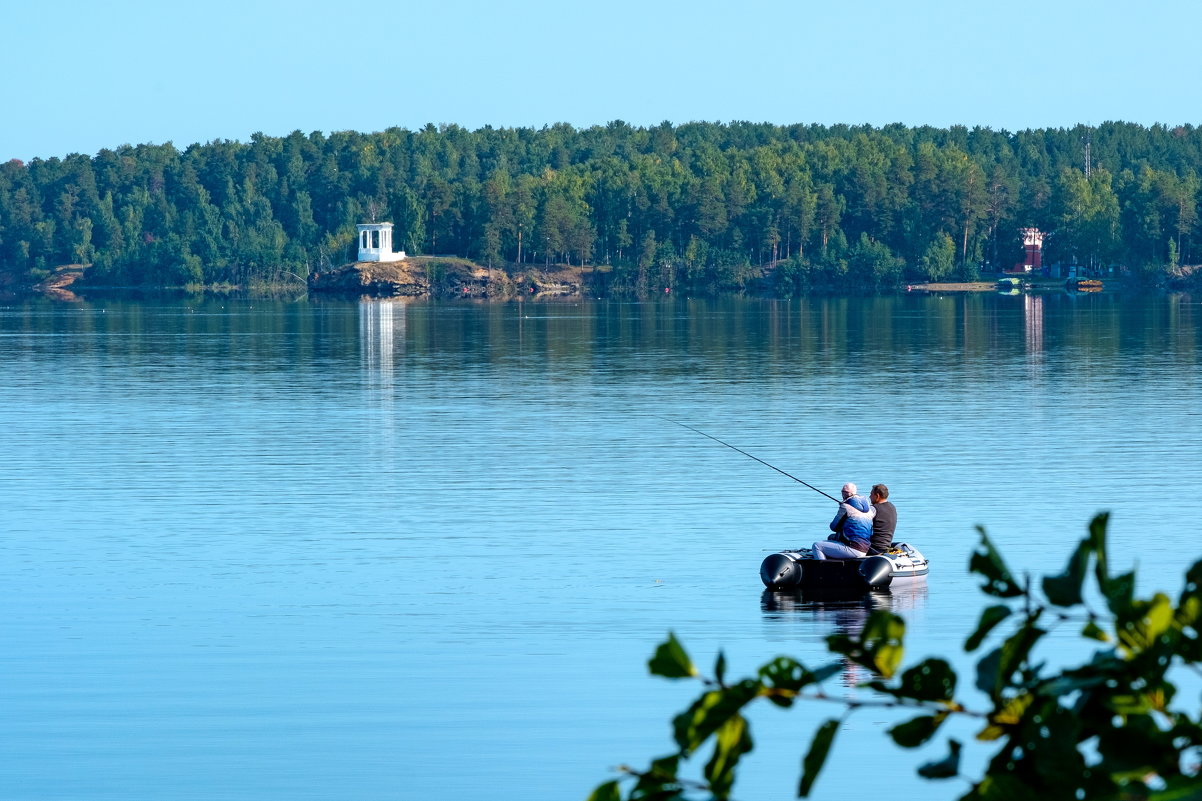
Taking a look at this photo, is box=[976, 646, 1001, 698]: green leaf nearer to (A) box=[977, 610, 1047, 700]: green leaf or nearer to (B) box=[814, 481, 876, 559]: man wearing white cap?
(A) box=[977, 610, 1047, 700]: green leaf

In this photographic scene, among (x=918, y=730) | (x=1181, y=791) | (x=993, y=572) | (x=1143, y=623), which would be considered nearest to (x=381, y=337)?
(x=918, y=730)

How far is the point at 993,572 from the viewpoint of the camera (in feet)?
12.1

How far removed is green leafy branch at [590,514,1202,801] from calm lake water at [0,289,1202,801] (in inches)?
A: 483

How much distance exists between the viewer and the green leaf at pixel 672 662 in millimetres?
3629

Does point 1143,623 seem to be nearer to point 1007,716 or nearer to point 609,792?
point 1007,716

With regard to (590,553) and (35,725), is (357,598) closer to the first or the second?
(590,553)

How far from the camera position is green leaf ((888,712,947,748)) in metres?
3.76

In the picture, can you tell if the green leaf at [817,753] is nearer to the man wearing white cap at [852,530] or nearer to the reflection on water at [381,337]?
the man wearing white cap at [852,530]

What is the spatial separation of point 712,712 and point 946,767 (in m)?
0.51

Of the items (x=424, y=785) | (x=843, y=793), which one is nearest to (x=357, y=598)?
(x=424, y=785)

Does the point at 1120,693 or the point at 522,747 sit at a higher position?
the point at 1120,693

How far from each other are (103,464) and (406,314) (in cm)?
11112

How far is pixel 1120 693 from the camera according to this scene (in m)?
3.38

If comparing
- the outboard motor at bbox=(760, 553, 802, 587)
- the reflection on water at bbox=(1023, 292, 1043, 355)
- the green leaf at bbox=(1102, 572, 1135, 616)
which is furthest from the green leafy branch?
the reflection on water at bbox=(1023, 292, 1043, 355)
